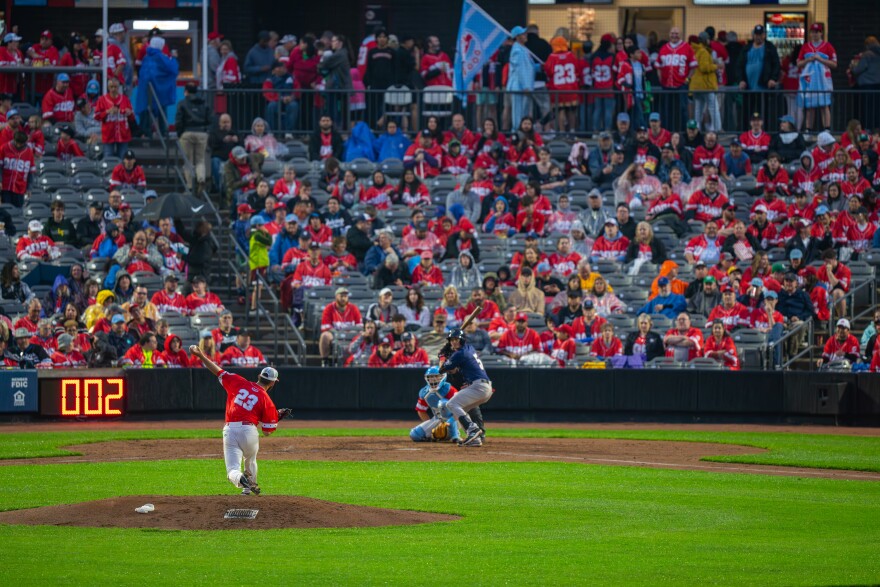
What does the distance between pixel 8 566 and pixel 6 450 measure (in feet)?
32.7

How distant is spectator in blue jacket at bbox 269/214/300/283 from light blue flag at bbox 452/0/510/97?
5832 mm

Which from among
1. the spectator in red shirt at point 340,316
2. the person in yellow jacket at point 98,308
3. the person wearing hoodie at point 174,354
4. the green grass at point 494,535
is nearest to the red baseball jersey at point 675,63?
the spectator in red shirt at point 340,316

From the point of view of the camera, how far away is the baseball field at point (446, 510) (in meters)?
12.0

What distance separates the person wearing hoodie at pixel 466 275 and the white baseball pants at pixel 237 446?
12.8 meters

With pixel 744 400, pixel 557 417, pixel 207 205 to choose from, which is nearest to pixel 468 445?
pixel 557 417

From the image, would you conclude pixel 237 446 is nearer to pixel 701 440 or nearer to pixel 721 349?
pixel 701 440

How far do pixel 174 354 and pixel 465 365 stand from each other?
6152 mm

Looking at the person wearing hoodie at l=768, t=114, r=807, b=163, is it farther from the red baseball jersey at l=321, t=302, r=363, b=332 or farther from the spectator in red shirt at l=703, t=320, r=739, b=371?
the red baseball jersey at l=321, t=302, r=363, b=332

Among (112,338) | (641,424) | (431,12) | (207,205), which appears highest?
(431,12)

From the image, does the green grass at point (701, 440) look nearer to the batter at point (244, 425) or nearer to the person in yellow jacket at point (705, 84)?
the batter at point (244, 425)

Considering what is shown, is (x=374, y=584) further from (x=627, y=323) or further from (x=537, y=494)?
(x=627, y=323)

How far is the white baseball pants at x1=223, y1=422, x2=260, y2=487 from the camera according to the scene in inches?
595

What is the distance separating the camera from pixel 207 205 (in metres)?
30.2

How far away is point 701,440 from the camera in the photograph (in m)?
23.7
